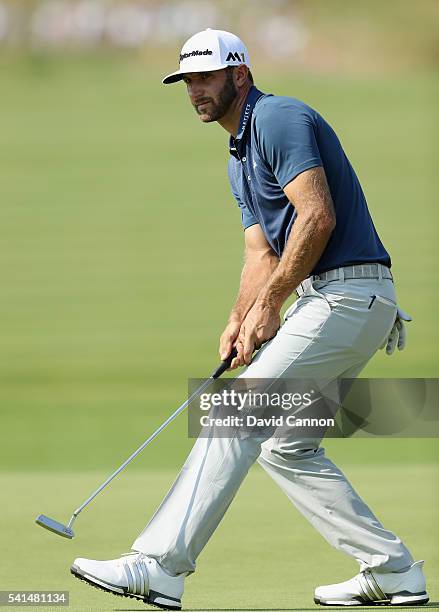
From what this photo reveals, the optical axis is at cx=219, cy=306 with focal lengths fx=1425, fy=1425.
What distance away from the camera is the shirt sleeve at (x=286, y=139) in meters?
4.39

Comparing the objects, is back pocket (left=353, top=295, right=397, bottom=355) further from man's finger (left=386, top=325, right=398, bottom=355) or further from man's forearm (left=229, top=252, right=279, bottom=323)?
man's forearm (left=229, top=252, right=279, bottom=323)

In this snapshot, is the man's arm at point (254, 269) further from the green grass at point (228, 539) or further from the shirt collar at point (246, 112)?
the green grass at point (228, 539)

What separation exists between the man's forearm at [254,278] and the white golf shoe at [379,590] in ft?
3.25

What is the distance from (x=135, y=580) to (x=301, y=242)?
3.75ft

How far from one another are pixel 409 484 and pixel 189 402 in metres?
2.58

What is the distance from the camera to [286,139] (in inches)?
174

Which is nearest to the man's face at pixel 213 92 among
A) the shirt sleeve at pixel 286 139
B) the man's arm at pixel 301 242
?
the shirt sleeve at pixel 286 139

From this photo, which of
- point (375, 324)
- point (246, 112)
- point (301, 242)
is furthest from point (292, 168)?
point (375, 324)

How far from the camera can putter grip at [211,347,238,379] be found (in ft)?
15.1

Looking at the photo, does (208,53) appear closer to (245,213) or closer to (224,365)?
(245,213)

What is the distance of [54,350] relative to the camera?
21.2 meters

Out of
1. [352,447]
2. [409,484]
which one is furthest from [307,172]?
[352,447]

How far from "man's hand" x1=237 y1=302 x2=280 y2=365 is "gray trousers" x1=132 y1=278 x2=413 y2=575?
1.3 inches

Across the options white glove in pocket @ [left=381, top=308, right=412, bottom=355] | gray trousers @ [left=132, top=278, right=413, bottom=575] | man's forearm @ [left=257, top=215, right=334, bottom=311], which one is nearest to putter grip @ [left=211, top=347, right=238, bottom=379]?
gray trousers @ [left=132, top=278, right=413, bottom=575]
